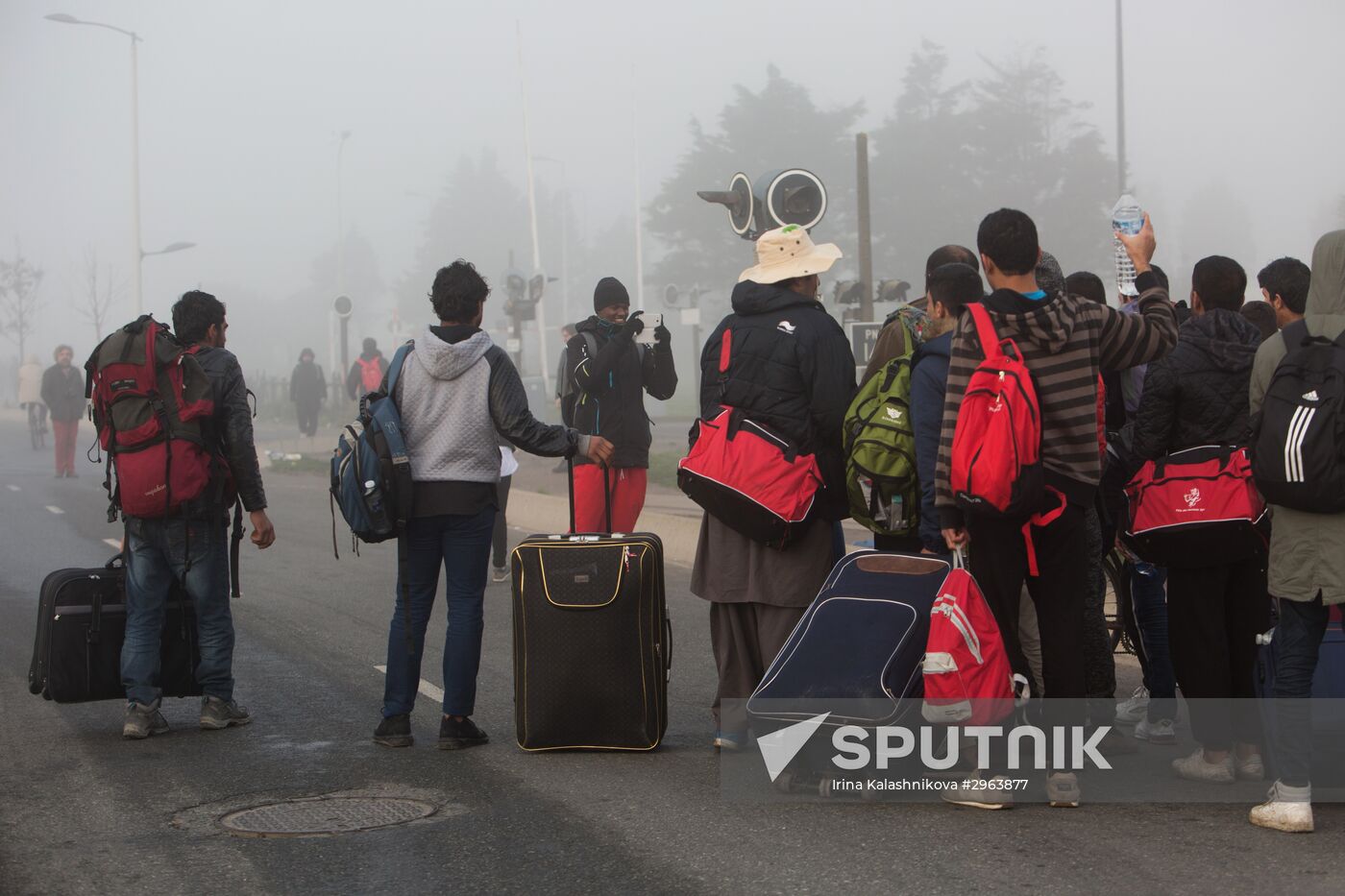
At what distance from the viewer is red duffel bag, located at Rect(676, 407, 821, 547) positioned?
6.30 m

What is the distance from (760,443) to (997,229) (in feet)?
4.27

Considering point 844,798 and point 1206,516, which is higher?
point 1206,516

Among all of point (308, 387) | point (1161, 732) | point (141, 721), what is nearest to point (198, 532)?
point (141, 721)

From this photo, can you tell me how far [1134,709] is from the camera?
7.34 metres

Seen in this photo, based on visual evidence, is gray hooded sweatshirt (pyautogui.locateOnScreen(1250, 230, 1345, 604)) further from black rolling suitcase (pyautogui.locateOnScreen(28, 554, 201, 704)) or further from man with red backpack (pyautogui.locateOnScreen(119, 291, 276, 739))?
black rolling suitcase (pyautogui.locateOnScreen(28, 554, 201, 704))

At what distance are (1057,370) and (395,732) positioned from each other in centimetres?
314

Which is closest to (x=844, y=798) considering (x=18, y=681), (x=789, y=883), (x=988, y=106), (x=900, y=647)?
(x=900, y=647)

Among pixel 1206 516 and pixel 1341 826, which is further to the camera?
pixel 1206 516

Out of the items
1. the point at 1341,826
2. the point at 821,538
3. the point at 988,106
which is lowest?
the point at 1341,826

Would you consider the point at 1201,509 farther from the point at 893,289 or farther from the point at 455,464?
the point at 893,289

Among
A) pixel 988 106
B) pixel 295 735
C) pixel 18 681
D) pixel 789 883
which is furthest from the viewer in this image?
pixel 988 106

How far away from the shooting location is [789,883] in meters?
4.78

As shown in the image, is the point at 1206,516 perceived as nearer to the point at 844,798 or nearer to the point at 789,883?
the point at 844,798

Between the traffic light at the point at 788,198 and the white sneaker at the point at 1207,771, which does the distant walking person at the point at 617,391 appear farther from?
the white sneaker at the point at 1207,771
